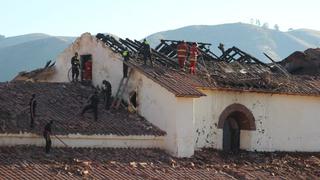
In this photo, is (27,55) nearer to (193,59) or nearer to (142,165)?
(193,59)

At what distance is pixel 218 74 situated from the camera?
26.5m

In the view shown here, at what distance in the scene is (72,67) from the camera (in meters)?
28.3

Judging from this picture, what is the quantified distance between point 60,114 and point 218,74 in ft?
23.5

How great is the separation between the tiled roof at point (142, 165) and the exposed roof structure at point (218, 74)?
2578mm

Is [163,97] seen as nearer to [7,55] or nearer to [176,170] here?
[176,170]

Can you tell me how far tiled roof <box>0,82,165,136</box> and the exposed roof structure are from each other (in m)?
1.91

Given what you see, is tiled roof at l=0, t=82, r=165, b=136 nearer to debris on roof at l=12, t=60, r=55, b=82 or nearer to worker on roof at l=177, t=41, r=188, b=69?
worker on roof at l=177, t=41, r=188, b=69

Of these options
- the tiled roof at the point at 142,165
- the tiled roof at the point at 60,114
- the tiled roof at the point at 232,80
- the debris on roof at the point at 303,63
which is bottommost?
the tiled roof at the point at 142,165

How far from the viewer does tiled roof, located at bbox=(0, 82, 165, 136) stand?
2166 centimetres

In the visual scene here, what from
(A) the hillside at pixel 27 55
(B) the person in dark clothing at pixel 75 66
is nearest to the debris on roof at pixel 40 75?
(B) the person in dark clothing at pixel 75 66

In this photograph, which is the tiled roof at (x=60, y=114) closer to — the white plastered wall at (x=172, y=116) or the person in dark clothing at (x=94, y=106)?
the person in dark clothing at (x=94, y=106)

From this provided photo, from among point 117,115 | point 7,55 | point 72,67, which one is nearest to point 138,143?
point 117,115

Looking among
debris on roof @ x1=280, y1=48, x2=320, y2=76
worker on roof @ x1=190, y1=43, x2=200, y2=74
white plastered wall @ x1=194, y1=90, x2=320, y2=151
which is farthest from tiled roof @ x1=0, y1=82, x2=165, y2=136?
debris on roof @ x1=280, y1=48, x2=320, y2=76

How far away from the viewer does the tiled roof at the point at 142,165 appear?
18719mm
